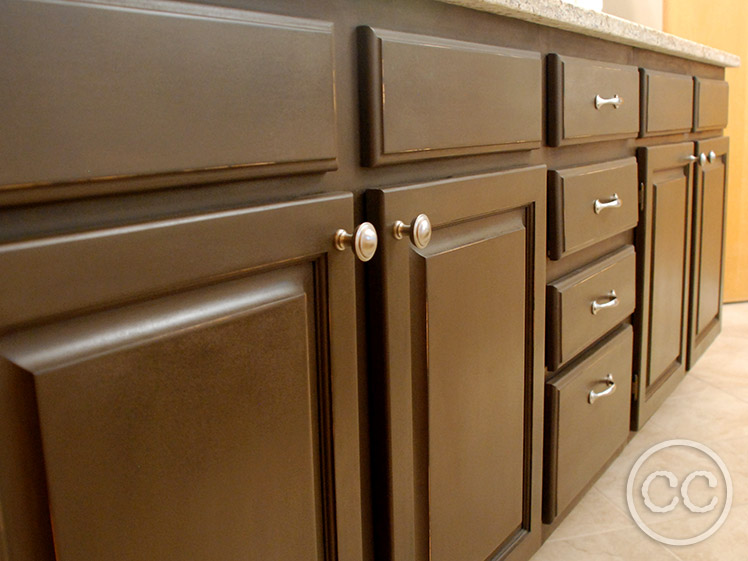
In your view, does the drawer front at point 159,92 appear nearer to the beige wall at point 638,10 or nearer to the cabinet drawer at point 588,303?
the cabinet drawer at point 588,303

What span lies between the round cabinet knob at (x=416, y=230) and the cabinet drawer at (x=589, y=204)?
388 mm

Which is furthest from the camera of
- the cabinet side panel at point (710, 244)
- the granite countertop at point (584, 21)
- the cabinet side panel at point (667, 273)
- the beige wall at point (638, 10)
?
the beige wall at point (638, 10)

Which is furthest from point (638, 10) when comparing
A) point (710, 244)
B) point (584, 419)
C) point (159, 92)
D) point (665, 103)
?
point (159, 92)

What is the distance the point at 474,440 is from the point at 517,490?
0.61ft

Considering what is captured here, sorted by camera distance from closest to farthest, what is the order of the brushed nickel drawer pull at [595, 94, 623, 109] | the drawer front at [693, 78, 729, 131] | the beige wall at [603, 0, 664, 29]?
the brushed nickel drawer pull at [595, 94, 623, 109]
the drawer front at [693, 78, 729, 131]
the beige wall at [603, 0, 664, 29]

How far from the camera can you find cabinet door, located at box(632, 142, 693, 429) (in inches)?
54.7

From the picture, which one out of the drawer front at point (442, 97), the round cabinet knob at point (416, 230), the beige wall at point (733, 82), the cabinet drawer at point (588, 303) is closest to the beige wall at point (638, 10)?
the beige wall at point (733, 82)

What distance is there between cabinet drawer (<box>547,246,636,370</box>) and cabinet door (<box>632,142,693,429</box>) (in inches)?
3.9

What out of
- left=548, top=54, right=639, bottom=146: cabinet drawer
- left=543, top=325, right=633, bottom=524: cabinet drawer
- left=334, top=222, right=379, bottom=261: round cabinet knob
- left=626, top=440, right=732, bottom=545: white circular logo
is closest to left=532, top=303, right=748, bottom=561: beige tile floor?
left=626, top=440, right=732, bottom=545: white circular logo

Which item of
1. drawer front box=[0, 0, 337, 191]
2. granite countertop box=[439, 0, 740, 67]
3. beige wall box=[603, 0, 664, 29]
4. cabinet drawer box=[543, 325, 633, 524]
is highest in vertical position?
beige wall box=[603, 0, 664, 29]

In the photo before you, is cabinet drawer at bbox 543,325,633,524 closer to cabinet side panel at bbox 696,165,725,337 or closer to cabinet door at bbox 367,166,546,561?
cabinet door at bbox 367,166,546,561

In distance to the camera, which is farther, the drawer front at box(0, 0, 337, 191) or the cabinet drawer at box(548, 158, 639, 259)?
the cabinet drawer at box(548, 158, 639, 259)

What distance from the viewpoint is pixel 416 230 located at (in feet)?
2.18

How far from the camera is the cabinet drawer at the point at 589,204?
3.30 feet
